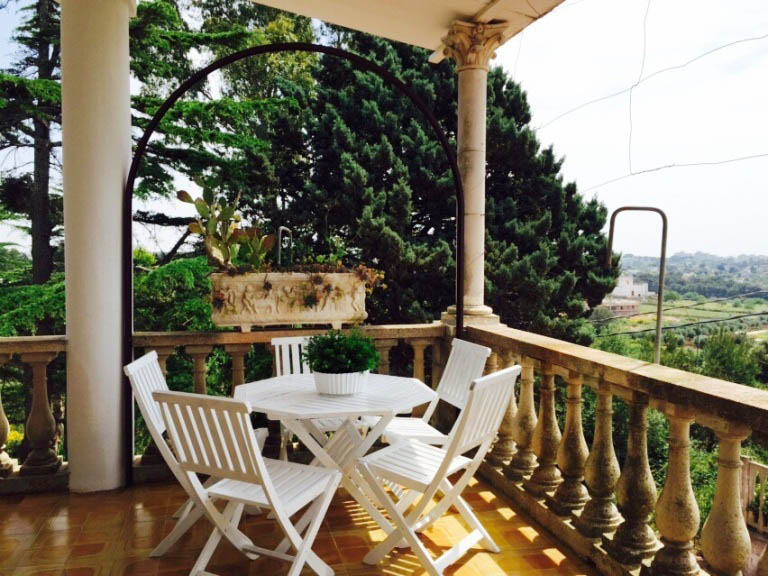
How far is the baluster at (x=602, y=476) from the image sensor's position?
267 centimetres

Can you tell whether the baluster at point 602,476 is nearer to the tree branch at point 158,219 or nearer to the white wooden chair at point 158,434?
the white wooden chair at point 158,434

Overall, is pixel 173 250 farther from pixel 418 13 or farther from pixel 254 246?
pixel 418 13

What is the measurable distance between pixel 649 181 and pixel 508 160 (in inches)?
195

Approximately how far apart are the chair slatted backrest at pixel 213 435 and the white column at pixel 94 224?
149cm

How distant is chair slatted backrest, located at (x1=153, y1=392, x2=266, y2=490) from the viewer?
215 cm

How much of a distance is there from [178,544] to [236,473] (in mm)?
933

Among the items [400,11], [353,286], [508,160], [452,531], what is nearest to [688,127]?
[508,160]

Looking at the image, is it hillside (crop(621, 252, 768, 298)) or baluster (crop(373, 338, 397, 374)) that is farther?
hillside (crop(621, 252, 768, 298))

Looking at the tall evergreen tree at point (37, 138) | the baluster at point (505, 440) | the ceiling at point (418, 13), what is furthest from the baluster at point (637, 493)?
the tall evergreen tree at point (37, 138)

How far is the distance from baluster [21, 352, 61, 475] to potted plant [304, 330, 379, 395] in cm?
180

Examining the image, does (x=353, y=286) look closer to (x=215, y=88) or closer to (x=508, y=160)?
(x=508, y=160)

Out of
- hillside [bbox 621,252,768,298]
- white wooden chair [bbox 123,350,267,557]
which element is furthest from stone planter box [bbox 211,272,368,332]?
hillside [bbox 621,252,768,298]

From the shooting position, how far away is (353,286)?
4.01 metres

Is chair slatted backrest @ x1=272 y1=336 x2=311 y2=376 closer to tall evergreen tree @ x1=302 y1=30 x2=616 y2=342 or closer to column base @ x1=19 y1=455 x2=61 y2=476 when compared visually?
column base @ x1=19 y1=455 x2=61 y2=476
